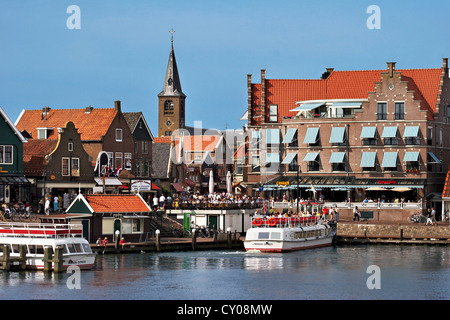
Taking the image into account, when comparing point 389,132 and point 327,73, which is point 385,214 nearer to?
point 389,132

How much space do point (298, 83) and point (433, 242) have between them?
111ft

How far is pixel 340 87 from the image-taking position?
378 ft

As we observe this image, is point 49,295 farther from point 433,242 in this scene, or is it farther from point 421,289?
point 433,242

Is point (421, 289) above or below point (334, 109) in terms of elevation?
below

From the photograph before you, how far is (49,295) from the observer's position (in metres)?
57.3

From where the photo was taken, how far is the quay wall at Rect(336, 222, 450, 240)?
91312 mm

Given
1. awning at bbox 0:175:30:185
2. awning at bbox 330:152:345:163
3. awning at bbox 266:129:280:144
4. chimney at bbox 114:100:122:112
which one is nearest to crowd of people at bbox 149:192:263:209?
awning at bbox 0:175:30:185

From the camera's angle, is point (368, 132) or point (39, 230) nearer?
point (39, 230)

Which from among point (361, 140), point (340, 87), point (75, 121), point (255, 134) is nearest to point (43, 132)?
point (75, 121)

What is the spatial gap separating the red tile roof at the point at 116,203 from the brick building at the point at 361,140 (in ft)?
73.0

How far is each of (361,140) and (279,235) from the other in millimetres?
28357

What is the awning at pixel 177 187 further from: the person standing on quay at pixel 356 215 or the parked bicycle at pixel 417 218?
the parked bicycle at pixel 417 218
